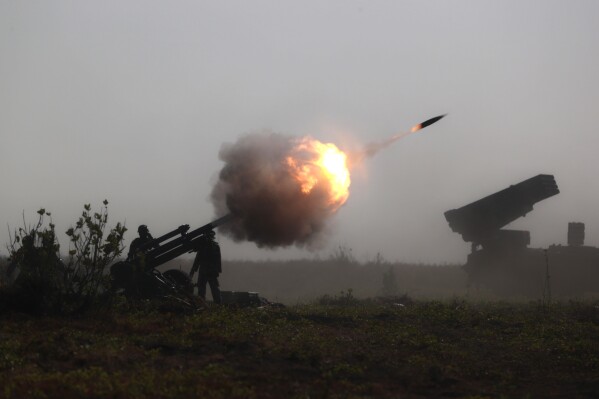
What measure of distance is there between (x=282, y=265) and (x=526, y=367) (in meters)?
45.2

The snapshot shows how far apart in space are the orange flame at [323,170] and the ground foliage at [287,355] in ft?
14.6

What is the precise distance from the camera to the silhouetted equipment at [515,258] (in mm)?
34188

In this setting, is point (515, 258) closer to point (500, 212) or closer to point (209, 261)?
point (500, 212)

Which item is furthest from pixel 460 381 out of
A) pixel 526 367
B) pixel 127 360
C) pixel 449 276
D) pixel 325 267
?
pixel 325 267

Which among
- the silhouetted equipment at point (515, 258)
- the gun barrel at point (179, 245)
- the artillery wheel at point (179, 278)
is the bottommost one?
the artillery wheel at point (179, 278)

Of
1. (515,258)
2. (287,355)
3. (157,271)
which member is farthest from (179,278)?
(515,258)

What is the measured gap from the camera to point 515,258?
34906mm

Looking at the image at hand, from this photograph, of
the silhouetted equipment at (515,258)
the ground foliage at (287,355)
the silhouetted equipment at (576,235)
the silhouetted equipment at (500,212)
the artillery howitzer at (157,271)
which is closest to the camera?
the ground foliage at (287,355)

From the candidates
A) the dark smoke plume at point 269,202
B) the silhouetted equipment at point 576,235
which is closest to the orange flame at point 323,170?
the dark smoke plume at point 269,202

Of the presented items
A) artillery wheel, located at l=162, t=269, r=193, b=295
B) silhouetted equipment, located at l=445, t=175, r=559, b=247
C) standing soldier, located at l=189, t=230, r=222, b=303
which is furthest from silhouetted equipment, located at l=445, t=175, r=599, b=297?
artillery wheel, located at l=162, t=269, r=193, b=295

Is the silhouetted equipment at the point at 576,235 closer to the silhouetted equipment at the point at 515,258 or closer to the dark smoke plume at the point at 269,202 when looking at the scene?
the silhouetted equipment at the point at 515,258

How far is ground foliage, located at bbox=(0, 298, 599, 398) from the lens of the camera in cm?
1107

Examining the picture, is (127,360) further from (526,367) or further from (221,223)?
(221,223)

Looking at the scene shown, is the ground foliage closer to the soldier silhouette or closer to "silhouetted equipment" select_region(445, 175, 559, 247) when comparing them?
the soldier silhouette
